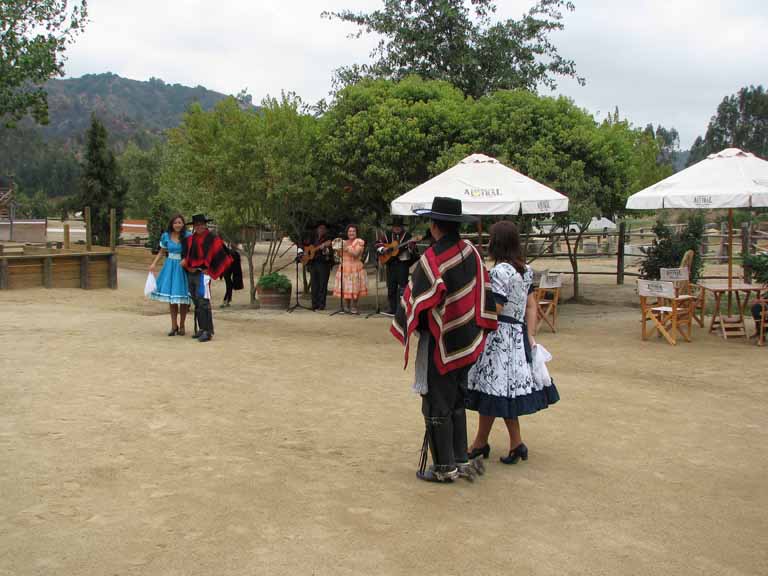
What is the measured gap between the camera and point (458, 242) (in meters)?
5.07

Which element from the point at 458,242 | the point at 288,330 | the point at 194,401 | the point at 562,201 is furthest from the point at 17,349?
the point at 562,201

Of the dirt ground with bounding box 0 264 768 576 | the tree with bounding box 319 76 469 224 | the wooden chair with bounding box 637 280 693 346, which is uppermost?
the tree with bounding box 319 76 469 224

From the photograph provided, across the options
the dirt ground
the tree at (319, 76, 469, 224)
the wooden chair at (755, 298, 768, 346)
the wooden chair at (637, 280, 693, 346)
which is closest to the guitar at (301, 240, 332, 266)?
the tree at (319, 76, 469, 224)

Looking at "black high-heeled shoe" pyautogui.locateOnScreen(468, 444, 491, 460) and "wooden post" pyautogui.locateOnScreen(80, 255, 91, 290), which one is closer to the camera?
"black high-heeled shoe" pyautogui.locateOnScreen(468, 444, 491, 460)

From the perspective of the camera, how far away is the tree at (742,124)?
73.1 m

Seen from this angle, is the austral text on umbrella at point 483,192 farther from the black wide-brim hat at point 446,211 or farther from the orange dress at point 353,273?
the black wide-brim hat at point 446,211

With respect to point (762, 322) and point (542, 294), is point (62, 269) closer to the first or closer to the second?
point (542, 294)

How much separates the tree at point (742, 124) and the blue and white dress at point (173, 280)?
69.5m

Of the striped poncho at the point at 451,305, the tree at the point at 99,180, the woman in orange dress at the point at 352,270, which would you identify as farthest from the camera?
the tree at the point at 99,180

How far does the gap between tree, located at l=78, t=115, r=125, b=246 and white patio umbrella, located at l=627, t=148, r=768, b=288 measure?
98.3ft

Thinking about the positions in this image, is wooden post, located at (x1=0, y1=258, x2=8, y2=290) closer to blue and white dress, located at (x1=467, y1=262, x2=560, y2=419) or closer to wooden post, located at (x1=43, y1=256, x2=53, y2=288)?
wooden post, located at (x1=43, y1=256, x2=53, y2=288)

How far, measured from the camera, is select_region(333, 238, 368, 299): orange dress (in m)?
14.5

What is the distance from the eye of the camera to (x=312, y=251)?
50.1ft

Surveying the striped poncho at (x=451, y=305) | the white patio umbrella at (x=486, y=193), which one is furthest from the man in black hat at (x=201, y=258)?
the striped poncho at (x=451, y=305)
